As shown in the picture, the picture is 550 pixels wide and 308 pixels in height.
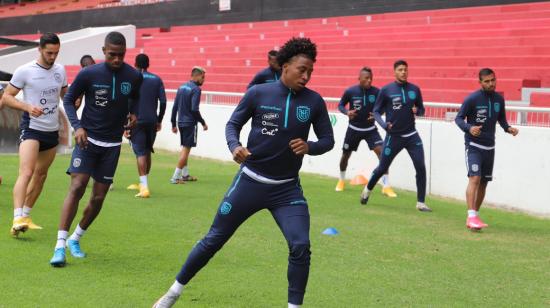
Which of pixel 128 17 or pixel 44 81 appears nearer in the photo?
pixel 44 81

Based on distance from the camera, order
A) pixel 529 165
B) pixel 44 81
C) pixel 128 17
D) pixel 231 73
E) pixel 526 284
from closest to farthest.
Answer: pixel 526 284
pixel 44 81
pixel 529 165
pixel 231 73
pixel 128 17

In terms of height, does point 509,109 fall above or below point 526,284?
above

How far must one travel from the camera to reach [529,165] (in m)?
11.8

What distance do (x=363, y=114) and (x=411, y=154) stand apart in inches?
68.4

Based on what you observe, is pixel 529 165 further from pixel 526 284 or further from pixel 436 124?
pixel 526 284

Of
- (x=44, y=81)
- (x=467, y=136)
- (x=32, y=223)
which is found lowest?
(x=32, y=223)

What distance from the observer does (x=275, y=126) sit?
223 inches

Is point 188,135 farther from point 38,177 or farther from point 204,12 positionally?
point 204,12

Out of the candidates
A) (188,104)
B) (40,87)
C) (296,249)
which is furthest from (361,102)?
(296,249)

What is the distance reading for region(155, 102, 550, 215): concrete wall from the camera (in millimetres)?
11648

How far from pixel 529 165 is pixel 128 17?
24.9 metres

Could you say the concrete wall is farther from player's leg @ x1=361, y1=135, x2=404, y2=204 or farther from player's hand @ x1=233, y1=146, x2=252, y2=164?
player's hand @ x1=233, y1=146, x2=252, y2=164

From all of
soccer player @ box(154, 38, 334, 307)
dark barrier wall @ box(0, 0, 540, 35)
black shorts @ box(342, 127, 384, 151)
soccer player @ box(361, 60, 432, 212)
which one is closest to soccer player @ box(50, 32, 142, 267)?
soccer player @ box(154, 38, 334, 307)

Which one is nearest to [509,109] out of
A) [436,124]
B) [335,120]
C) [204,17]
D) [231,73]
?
[436,124]
